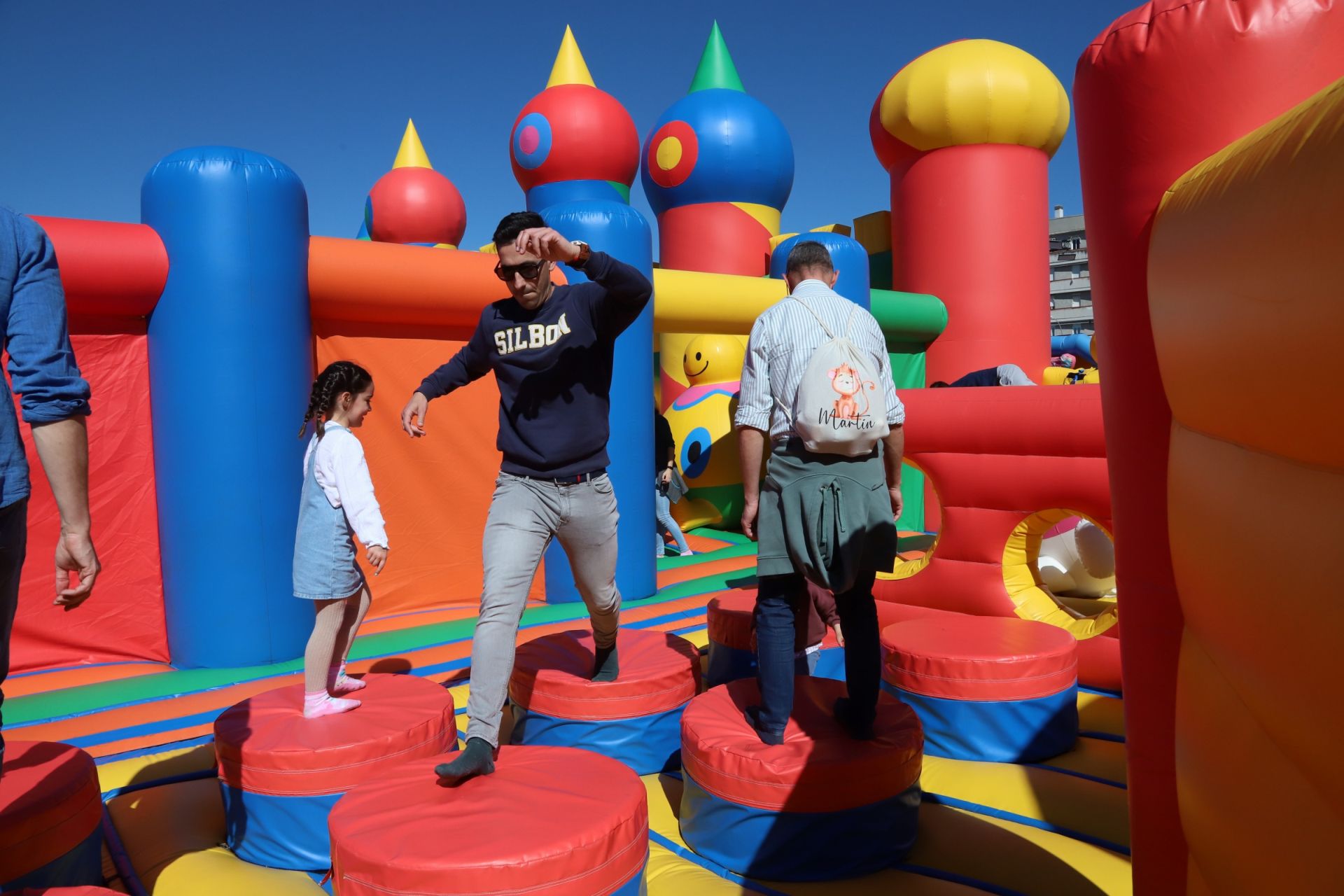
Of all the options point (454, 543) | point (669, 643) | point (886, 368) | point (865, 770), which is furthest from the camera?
point (454, 543)

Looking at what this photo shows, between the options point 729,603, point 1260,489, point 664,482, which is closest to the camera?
point 1260,489

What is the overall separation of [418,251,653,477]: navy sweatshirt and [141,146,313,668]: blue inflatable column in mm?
1775

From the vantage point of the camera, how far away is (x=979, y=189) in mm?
Answer: 7969

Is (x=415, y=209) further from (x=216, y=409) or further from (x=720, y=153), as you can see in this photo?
(x=216, y=409)

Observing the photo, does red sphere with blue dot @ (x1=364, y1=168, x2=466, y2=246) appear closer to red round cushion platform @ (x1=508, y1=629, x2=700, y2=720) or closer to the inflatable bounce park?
the inflatable bounce park

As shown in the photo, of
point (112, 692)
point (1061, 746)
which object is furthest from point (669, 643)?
point (112, 692)

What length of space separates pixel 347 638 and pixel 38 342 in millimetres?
1449

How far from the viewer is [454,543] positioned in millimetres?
4793

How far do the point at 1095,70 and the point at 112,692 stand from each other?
3859 millimetres

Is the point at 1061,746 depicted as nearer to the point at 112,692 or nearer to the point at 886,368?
the point at 886,368

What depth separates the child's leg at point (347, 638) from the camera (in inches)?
107

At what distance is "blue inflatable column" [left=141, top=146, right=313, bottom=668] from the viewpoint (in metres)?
3.76

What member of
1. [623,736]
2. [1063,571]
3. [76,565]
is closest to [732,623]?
[623,736]

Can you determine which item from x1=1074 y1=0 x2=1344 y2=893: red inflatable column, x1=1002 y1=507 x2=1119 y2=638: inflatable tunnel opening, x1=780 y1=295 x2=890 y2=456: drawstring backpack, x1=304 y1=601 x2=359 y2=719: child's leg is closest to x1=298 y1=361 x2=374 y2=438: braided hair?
x1=304 y1=601 x2=359 y2=719: child's leg
